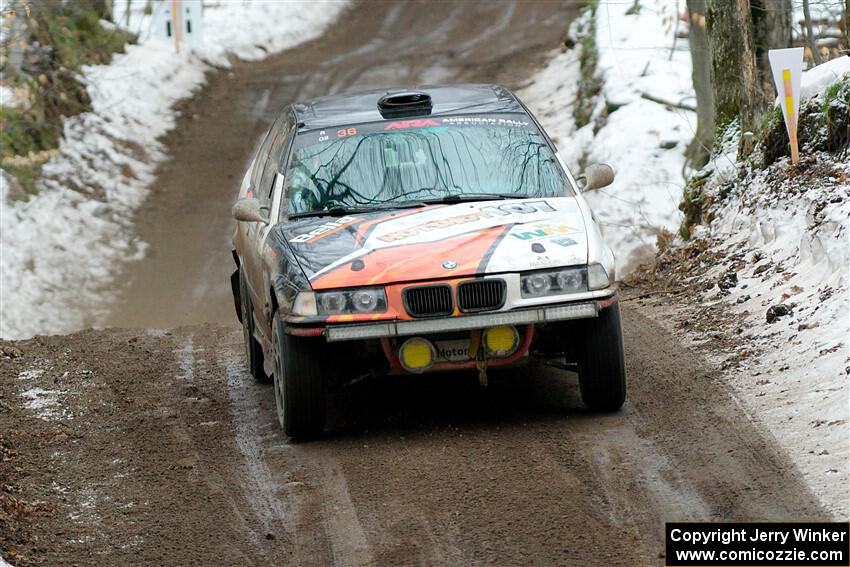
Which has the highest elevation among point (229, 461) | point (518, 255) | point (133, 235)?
point (518, 255)

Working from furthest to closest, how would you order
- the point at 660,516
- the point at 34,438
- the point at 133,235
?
1. the point at 133,235
2. the point at 34,438
3. the point at 660,516

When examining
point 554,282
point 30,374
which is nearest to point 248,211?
point 554,282

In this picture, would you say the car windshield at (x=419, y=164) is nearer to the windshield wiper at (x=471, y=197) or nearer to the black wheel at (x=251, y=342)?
the windshield wiper at (x=471, y=197)

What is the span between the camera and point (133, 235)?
18.8 m

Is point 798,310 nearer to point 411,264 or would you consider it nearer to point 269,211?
point 411,264

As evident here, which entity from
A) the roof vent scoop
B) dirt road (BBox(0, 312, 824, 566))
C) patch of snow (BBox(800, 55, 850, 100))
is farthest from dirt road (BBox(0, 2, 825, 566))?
patch of snow (BBox(800, 55, 850, 100))

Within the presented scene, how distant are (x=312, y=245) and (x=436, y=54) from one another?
68.0 ft

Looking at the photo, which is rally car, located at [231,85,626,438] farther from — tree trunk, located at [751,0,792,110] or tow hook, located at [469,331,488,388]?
tree trunk, located at [751,0,792,110]

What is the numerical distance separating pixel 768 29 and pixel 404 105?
592cm

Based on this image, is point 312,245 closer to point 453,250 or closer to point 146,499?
point 453,250

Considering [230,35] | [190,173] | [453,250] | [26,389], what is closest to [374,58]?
[230,35]

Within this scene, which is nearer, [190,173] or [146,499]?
[146,499]

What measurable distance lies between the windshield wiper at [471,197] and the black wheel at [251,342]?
1.79 meters

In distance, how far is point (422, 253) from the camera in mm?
6836
